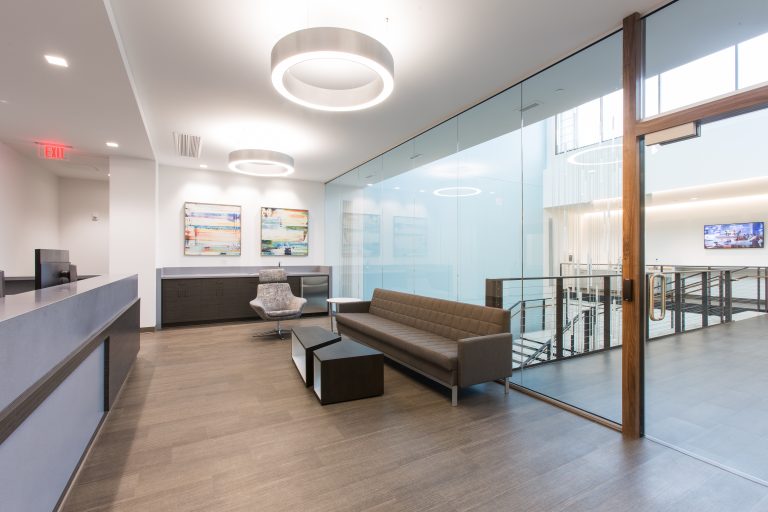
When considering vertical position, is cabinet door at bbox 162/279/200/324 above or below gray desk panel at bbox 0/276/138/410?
below

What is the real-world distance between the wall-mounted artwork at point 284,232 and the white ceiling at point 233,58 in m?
3.10

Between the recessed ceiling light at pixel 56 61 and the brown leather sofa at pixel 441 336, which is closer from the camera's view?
the recessed ceiling light at pixel 56 61

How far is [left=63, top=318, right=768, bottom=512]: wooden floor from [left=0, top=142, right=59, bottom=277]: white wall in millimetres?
4167

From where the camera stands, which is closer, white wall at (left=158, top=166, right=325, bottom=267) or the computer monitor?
the computer monitor

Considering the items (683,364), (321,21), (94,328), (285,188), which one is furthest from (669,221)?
(285,188)

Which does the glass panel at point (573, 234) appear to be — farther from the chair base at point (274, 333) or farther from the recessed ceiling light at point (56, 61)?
the recessed ceiling light at point (56, 61)

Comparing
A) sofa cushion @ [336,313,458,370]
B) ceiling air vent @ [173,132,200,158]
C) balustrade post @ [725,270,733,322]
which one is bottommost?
sofa cushion @ [336,313,458,370]

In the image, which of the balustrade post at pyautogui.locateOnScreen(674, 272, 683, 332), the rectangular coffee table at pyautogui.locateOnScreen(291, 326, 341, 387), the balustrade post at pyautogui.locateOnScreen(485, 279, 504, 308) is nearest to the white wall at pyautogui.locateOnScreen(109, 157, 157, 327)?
the rectangular coffee table at pyautogui.locateOnScreen(291, 326, 341, 387)

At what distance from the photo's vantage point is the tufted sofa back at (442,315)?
367 cm

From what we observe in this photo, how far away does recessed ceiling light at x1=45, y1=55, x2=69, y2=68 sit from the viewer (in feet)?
9.87

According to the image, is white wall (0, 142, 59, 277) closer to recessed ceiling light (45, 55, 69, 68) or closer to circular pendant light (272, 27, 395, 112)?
recessed ceiling light (45, 55, 69, 68)

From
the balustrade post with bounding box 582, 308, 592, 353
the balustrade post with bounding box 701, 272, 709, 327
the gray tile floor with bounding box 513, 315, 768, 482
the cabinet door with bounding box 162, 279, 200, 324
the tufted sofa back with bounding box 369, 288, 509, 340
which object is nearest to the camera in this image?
the gray tile floor with bounding box 513, 315, 768, 482

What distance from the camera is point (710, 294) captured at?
290 centimetres

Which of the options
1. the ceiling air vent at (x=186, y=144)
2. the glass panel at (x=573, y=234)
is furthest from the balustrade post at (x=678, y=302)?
the ceiling air vent at (x=186, y=144)
